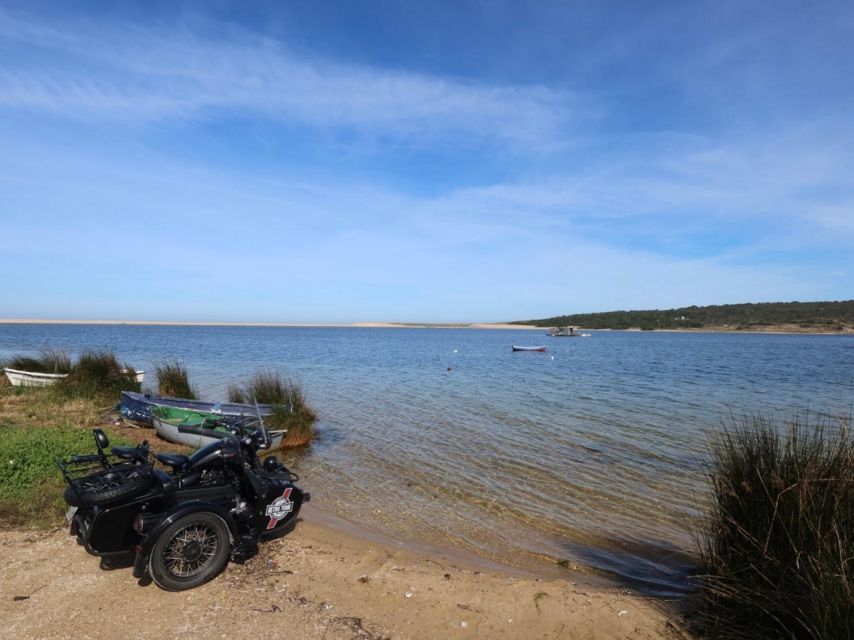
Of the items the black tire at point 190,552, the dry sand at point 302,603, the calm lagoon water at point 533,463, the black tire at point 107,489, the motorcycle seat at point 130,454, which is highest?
the motorcycle seat at point 130,454

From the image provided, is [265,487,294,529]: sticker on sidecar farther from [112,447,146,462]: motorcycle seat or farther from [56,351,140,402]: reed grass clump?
[56,351,140,402]: reed grass clump

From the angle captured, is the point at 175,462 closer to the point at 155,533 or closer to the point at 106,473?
Result: the point at 106,473

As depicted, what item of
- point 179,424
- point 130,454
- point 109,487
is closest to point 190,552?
point 109,487

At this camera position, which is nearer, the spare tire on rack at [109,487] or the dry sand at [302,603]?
the dry sand at [302,603]

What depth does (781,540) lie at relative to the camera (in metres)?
4.12

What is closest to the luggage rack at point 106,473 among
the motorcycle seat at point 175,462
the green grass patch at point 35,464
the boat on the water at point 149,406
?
the motorcycle seat at point 175,462

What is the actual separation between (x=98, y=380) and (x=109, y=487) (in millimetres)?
12247

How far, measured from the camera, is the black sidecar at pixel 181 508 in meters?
4.54

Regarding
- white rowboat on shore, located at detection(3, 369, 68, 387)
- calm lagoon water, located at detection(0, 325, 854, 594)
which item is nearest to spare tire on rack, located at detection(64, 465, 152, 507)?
calm lagoon water, located at detection(0, 325, 854, 594)

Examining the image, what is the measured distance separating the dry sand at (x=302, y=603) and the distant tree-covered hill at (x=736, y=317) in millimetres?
130130

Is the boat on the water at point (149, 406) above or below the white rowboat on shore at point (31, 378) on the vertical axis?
below

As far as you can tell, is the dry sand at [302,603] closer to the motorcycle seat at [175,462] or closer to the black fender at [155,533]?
the black fender at [155,533]

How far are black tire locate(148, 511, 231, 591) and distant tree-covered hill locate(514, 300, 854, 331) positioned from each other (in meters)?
132

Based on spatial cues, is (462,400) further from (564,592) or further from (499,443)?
(564,592)
